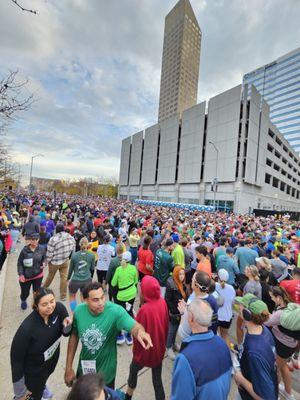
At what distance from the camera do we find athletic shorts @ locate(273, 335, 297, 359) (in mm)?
3044

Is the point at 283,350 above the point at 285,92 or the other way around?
the other way around

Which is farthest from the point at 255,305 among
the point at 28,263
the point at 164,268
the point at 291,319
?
the point at 28,263

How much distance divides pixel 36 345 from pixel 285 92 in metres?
133

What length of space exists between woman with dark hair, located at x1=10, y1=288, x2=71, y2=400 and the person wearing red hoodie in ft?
3.11

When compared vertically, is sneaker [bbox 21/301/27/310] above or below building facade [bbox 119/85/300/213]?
below

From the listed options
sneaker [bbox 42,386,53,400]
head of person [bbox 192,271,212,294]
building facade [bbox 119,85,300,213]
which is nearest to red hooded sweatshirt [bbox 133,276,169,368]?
head of person [bbox 192,271,212,294]

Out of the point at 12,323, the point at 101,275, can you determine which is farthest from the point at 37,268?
the point at 101,275

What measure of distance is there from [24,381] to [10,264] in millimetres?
6931

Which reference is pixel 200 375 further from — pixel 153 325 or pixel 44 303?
pixel 44 303

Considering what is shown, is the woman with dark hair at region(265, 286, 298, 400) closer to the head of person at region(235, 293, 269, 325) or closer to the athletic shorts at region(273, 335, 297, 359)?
the athletic shorts at region(273, 335, 297, 359)

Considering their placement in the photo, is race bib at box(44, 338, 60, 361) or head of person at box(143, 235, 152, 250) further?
head of person at box(143, 235, 152, 250)

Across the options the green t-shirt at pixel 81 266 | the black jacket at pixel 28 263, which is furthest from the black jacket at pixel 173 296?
the black jacket at pixel 28 263

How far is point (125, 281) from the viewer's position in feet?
13.4

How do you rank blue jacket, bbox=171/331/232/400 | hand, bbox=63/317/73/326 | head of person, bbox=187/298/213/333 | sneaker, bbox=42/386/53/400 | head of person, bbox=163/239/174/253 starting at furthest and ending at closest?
head of person, bbox=163/239/174/253, sneaker, bbox=42/386/53/400, hand, bbox=63/317/73/326, head of person, bbox=187/298/213/333, blue jacket, bbox=171/331/232/400
